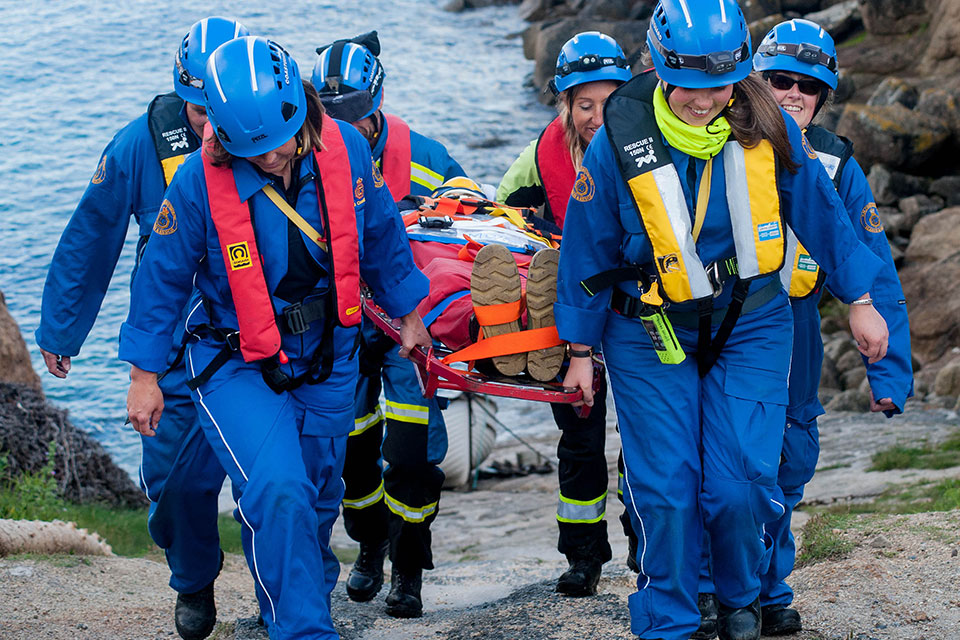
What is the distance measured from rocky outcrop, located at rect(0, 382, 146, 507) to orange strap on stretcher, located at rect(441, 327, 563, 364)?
5545 mm

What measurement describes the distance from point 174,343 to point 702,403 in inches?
87.3

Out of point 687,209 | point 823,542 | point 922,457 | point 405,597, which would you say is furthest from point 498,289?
point 922,457

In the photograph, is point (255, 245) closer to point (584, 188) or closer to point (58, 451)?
point (584, 188)

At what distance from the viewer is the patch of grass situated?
5.72 meters

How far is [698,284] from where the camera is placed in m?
3.87

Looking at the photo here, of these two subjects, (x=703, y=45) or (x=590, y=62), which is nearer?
(x=703, y=45)

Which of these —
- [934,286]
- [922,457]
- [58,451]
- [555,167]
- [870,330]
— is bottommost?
[934,286]

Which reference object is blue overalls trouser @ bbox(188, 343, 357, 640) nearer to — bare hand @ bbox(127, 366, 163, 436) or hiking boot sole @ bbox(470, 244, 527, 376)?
bare hand @ bbox(127, 366, 163, 436)

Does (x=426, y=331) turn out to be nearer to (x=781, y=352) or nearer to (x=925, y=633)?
(x=781, y=352)

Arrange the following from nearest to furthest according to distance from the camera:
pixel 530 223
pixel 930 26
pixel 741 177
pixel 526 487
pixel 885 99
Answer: pixel 741 177 → pixel 530 223 → pixel 526 487 → pixel 885 99 → pixel 930 26

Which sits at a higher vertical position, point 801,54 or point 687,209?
point 801,54

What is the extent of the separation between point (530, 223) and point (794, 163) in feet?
5.83

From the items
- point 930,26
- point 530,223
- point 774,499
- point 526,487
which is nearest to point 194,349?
point 530,223

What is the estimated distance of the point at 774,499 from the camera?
162 inches
